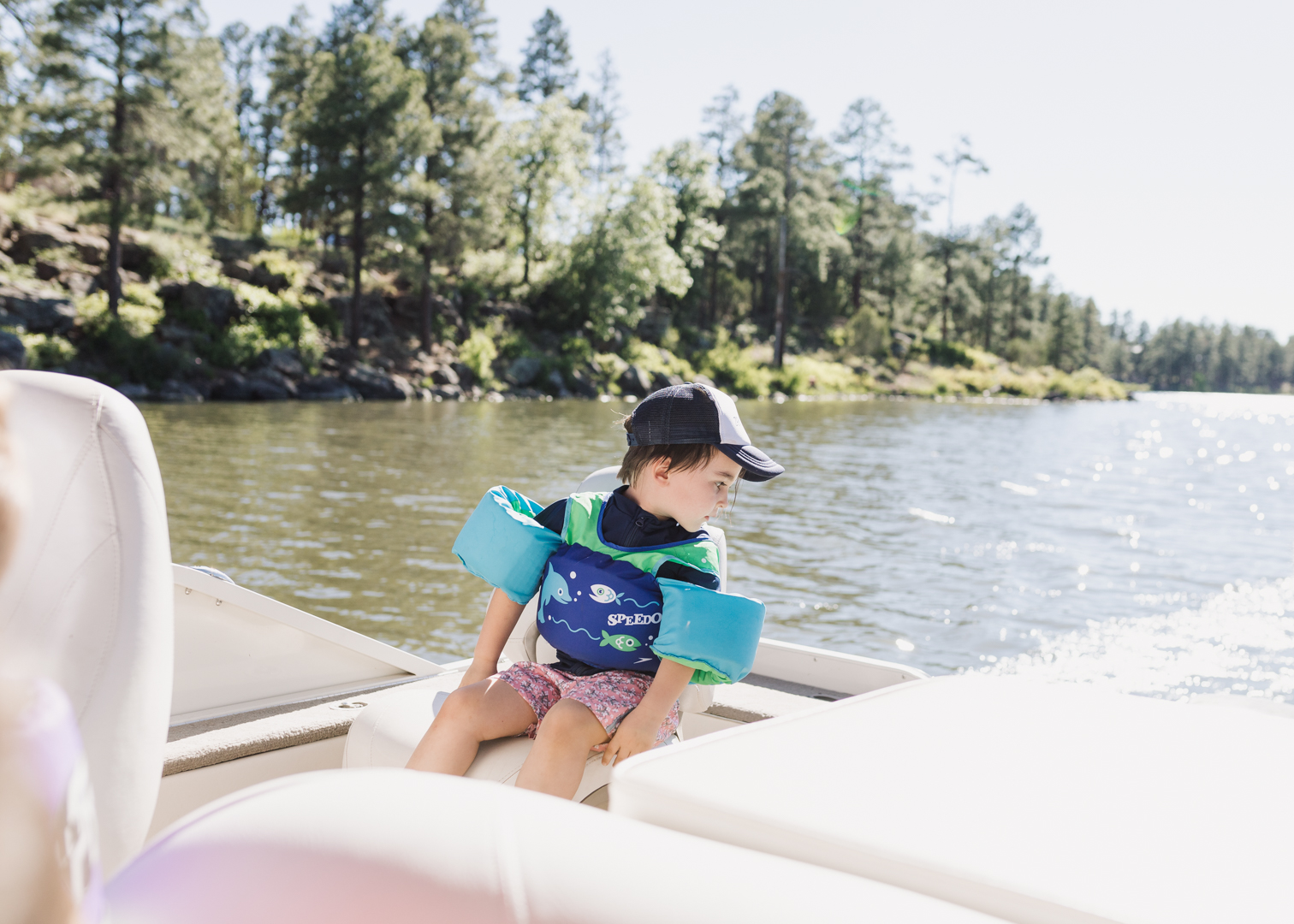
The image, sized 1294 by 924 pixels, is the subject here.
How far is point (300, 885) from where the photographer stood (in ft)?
2.54

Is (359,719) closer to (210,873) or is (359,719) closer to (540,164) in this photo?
(210,873)

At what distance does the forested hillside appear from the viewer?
24250 millimetres

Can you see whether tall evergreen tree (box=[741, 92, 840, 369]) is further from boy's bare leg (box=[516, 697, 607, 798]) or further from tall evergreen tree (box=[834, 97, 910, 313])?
boy's bare leg (box=[516, 697, 607, 798])

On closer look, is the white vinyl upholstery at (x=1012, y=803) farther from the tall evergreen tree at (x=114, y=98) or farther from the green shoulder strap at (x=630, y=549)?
the tall evergreen tree at (x=114, y=98)

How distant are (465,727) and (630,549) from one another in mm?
575

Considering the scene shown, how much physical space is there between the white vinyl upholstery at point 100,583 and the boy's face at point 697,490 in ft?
4.23

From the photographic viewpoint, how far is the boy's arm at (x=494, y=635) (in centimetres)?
246

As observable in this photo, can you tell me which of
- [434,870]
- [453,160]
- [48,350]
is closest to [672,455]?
[434,870]

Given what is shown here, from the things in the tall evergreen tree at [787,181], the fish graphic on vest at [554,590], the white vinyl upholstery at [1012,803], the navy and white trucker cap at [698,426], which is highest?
the tall evergreen tree at [787,181]

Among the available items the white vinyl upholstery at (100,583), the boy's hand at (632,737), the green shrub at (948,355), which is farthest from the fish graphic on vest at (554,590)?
the green shrub at (948,355)

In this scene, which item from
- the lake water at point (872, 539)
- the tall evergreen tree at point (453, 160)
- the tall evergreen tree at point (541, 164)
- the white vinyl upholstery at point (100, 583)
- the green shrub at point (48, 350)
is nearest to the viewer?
the white vinyl upholstery at point (100, 583)

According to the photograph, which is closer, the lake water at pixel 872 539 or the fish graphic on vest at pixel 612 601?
the fish graphic on vest at pixel 612 601

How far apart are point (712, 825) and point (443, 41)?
36733 mm

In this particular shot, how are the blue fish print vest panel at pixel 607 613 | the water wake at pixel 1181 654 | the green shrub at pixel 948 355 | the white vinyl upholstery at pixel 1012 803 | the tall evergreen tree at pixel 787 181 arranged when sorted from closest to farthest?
the white vinyl upholstery at pixel 1012 803 < the blue fish print vest panel at pixel 607 613 < the water wake at pixel 1181 654 < the tall evergreen tree at pixel 787 181 < the green shrub at pixel 948 355
